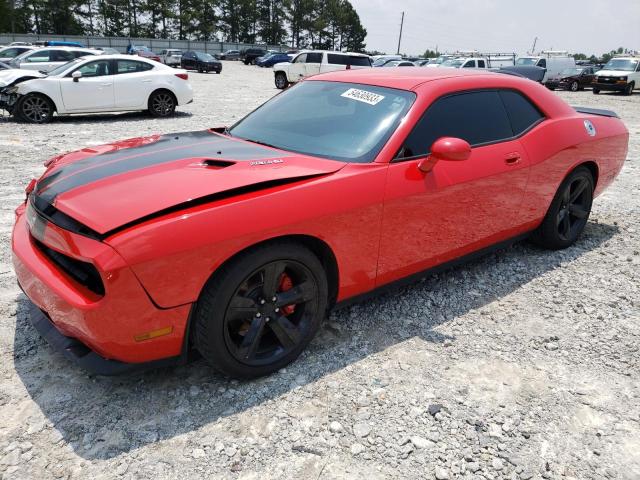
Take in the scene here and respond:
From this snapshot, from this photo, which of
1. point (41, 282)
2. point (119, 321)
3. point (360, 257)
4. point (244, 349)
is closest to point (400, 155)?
point (360, 257)

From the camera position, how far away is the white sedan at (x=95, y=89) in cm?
1004

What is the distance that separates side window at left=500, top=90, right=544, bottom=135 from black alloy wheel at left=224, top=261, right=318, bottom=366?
6.95ft

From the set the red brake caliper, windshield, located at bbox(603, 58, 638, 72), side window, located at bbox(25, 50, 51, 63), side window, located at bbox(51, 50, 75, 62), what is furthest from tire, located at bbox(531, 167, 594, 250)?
windshield, located at bbox(603, 58, 638, 72)

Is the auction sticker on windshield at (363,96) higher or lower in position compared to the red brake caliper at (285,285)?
higher

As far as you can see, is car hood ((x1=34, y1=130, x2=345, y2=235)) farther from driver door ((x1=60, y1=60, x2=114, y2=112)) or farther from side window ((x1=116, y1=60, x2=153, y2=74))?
side window ((x1=116, y1=60, x2=153, y2=74))

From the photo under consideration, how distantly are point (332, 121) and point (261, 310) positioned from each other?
4.35 feet

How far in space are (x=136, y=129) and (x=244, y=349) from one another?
8.58m

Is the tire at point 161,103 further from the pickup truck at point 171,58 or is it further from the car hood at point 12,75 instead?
the pickup truck at point 171,58

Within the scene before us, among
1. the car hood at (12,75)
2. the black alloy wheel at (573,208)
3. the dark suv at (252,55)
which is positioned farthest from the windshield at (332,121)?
the dark suv at (252,55)

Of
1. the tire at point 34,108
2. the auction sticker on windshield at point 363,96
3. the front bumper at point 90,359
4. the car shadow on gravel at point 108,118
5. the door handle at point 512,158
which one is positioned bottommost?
the car shadow on gravel at point 108,118

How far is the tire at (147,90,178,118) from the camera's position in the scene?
11.4 m

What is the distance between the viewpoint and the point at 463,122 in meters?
3.33

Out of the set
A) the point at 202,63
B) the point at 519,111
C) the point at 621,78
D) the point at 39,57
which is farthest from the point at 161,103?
the point at 202,63

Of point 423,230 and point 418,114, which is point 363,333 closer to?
point 423,230
